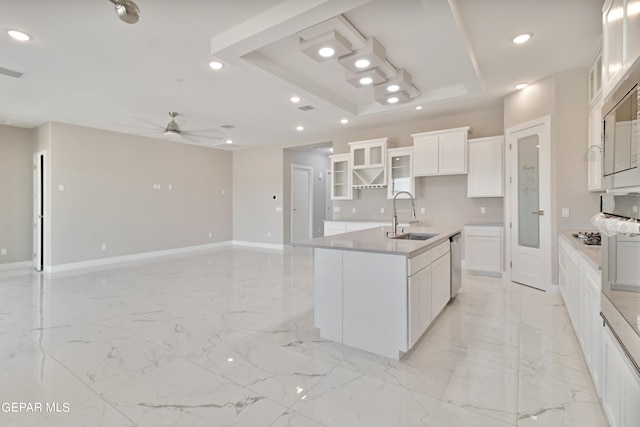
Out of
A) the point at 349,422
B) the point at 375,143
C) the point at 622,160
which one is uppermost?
the point at 375,143

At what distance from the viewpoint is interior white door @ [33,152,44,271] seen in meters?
5.70

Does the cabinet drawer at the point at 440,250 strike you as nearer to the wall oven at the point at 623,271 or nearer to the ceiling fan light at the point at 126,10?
the wall oven at the point at 623,271

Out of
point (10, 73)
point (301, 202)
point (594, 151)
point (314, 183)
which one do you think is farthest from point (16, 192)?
point (594, 151)

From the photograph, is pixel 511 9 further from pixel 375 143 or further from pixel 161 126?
pixel 161 126

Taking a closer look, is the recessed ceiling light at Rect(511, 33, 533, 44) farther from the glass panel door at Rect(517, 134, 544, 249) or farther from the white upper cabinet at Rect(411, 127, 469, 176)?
the white upper cabinet at Rect(411, 127, 469, 176)

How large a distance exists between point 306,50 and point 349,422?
293cm

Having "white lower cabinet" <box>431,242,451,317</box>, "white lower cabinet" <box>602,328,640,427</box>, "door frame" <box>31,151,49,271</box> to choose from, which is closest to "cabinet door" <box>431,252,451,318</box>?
"white lower cabinet" <box>431,242,451,317</box>

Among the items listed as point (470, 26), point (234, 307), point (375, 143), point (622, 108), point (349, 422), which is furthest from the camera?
point (375, 143)

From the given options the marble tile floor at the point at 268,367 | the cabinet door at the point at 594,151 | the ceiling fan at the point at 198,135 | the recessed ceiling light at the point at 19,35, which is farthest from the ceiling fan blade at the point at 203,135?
the cabinet door at the point at 594,151

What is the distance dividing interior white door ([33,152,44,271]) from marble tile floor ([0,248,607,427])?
2.21 meters

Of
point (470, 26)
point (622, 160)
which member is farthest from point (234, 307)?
point (470, 26)

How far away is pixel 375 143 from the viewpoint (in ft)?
19.8

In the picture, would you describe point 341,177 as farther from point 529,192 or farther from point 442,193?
point 529,192

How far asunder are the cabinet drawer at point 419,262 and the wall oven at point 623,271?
1073 millimetres
